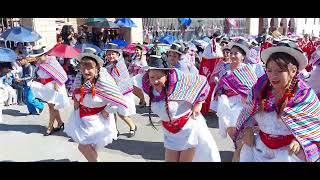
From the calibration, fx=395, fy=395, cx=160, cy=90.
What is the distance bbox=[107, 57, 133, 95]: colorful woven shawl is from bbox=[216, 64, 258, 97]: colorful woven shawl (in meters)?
2.35

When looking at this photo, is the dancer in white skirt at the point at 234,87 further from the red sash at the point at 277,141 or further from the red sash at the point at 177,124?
the red sash at the point at 277,141

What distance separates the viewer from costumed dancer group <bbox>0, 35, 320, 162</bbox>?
9.72 ft

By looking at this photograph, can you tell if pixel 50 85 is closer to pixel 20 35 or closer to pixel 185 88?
pixel 185 88

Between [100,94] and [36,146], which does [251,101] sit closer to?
[100,94]

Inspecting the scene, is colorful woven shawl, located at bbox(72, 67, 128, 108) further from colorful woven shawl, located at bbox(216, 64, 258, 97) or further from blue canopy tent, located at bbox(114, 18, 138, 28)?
blue canopy tent, located at bbox(114, 18, 138, 28)

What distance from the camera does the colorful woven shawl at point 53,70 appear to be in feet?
22.6

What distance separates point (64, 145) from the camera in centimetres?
641

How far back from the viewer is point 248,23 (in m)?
21.1

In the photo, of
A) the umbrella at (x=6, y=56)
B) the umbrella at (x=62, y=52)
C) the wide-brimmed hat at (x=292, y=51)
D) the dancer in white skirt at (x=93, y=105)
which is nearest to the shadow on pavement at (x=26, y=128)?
the umbrella at (x=62, y=52)

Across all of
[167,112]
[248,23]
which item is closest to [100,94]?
[167,112]

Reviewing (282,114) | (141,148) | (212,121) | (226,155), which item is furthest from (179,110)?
(212,121)

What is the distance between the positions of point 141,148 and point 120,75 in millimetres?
1300
